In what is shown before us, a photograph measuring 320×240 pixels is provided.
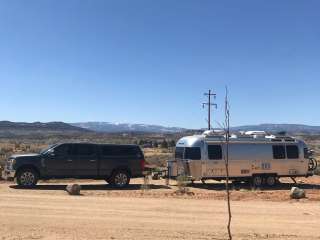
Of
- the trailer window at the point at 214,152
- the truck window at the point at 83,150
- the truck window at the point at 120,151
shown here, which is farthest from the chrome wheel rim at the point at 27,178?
the trailer window at the point at 214,152

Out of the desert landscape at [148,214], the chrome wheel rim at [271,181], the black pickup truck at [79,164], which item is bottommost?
the desert landscape at [148,214]

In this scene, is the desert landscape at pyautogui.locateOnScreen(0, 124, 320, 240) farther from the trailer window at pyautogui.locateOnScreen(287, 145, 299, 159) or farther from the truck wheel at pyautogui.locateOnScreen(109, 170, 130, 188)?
the trailer window at pyautogui.locateOnScreen(287, 145, 299, 159)

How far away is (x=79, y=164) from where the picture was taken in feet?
79.9

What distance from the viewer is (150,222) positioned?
14336mm

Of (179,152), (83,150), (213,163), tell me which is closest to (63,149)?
(83,150)

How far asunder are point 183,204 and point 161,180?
11.9 meters

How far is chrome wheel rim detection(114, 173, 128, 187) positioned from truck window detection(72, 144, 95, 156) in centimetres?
150

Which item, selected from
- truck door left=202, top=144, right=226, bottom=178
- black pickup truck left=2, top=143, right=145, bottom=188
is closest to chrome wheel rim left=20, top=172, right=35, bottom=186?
black pickup truck left=2, top=143, right=145, bottom=188

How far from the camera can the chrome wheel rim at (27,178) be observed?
77.3 ft

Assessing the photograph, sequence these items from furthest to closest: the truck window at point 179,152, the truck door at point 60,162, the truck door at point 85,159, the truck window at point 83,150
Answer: the truck window at point 179,152 → the truck window at point 83,150 → the truck door at point 85,159 → the truck door at point 60,162

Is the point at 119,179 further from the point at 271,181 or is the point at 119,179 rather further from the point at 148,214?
the point at 148,214

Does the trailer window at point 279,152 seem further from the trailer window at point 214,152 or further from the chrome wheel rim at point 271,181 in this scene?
the trailer window at point 214,152

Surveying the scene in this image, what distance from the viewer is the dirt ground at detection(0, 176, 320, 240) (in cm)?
1281

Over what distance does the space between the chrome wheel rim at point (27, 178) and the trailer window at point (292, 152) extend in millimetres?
12017
